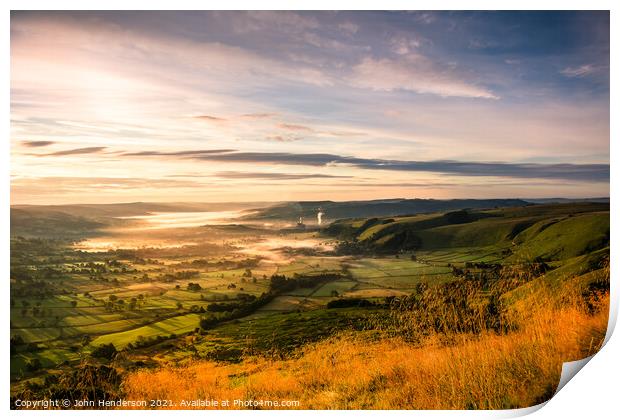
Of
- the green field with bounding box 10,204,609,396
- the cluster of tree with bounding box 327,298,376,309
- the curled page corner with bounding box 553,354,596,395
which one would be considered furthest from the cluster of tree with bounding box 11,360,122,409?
the curled page corner with bounding box 553,354,596,395

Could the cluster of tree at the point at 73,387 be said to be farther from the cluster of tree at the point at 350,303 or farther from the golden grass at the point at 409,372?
the cluster of tree at the point at 350,303

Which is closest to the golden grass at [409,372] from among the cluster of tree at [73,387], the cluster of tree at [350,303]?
the cluster of tree at [73,387]

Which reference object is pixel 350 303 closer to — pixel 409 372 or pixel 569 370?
pixel 409 372

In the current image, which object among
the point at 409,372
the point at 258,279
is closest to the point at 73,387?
the point at 258,279

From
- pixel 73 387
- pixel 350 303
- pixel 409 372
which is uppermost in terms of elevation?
pixel 350 303

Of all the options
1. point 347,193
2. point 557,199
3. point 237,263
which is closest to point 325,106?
point 347,193

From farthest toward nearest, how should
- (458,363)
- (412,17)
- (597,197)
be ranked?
1. (597,197)
2. (412,17)
3. (458,363)

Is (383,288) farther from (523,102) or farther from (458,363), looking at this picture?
(523,102)

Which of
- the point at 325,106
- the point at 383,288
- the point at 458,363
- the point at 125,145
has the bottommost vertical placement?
the point at 458,363

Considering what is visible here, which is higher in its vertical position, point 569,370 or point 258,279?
point 258,279
